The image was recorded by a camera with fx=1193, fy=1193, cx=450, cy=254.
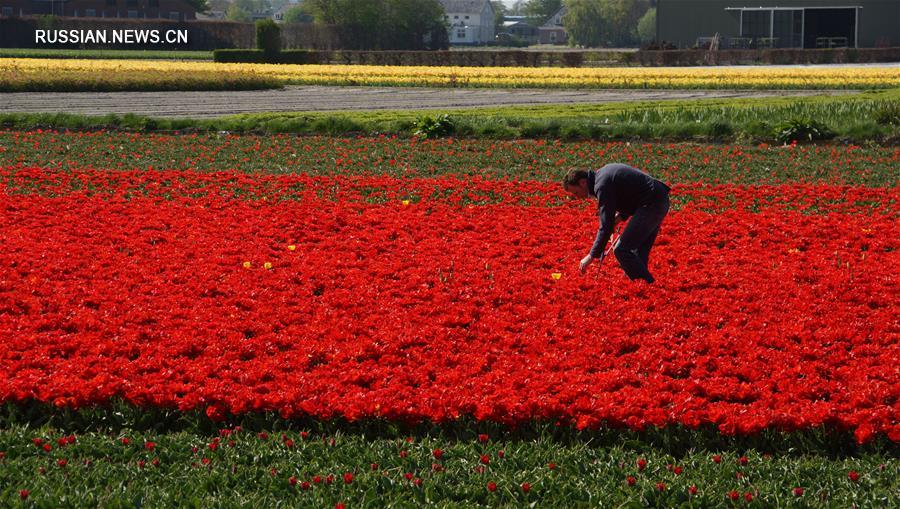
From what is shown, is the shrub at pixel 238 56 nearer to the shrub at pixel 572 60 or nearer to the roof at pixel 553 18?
the shrub at pixel 572 60

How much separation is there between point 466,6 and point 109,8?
3108 inches

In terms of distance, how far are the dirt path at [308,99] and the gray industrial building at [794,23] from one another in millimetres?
30934

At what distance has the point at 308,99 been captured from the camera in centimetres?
3659

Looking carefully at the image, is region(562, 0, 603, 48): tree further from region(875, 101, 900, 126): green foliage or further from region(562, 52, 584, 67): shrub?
region(875, 101, 900, 126): green foliage

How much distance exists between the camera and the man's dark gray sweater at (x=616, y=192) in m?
8.49

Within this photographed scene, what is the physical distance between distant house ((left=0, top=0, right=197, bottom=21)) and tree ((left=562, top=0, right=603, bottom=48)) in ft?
130

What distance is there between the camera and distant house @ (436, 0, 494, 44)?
163 m

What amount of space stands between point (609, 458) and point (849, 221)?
22.9 ft

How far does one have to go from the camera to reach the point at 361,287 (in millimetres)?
9508

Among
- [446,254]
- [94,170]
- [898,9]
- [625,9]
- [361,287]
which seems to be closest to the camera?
[361,287]

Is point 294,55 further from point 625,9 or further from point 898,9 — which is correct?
point 625,9

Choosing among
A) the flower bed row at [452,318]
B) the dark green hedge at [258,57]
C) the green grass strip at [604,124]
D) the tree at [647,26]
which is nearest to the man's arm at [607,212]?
the flower bed row at [452,318]

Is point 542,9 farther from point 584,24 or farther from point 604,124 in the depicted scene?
point 604,124

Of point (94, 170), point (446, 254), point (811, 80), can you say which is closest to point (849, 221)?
point (446, 254)
